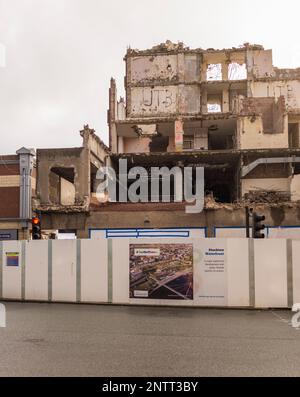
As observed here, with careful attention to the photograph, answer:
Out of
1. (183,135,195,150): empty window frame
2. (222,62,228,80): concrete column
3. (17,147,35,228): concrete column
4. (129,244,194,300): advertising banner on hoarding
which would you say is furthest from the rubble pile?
(129,244,194,300): advertising banner on hoarding

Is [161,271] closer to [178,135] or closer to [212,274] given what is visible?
[212,274]

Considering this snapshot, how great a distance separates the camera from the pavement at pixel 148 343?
21.6 ft

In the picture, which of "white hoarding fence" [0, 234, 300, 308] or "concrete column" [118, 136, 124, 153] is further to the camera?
"concrete column" [118, 136, 124, 153]

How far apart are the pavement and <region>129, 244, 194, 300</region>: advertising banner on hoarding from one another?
1098mm

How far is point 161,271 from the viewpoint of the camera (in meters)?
14.0

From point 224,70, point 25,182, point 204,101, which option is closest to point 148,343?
point 25,182

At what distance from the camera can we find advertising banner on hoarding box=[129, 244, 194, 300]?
45.4 ft

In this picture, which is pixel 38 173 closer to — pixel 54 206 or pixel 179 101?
pixel 54 206

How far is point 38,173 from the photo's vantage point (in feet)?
90.5

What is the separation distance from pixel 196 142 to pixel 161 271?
86.7 ft

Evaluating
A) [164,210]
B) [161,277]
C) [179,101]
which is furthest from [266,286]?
[179,101]

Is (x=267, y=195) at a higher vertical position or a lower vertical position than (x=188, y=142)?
lower

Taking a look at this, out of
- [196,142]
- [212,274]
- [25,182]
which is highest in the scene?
[196,142]

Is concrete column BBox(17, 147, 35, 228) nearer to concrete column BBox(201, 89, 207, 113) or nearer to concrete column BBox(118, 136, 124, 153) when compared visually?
concrete column BBox(118, 136, 124, 153)
